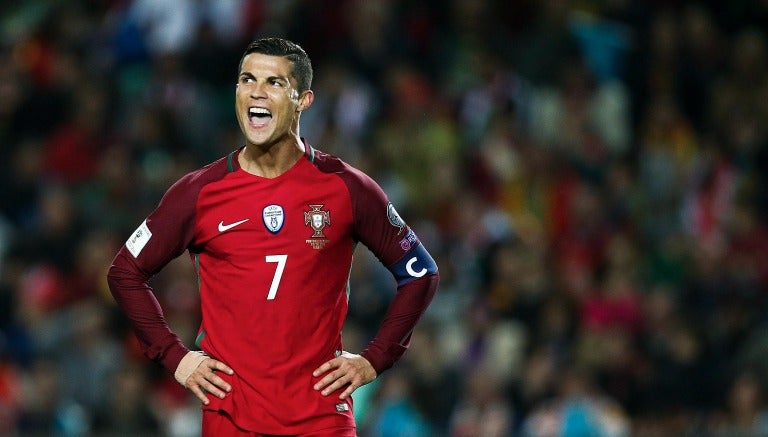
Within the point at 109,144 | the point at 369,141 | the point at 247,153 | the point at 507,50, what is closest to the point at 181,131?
the point at 109,144

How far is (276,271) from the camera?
5.01 meters

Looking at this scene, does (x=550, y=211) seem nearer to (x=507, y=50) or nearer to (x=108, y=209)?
(x=507, y=50)

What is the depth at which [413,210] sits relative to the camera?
10703 mm

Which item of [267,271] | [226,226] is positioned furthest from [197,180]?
[267,271]

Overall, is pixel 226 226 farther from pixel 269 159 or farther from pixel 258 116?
pixel 258 116

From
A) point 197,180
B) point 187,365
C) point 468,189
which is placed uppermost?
point 197,180

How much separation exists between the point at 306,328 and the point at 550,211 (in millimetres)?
5875

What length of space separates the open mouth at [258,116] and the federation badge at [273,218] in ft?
0.96

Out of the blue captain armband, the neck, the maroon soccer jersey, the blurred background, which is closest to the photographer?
the maroon soccer jersey

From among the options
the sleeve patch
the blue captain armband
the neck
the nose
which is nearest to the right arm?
the sleeve patch

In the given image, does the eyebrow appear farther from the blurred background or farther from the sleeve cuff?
the blurred background

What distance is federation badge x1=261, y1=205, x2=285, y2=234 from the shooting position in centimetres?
504

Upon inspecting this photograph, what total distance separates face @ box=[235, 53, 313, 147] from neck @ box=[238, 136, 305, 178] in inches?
1.9

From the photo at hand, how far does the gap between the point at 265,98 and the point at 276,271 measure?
596 millimetres
